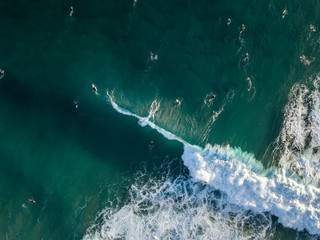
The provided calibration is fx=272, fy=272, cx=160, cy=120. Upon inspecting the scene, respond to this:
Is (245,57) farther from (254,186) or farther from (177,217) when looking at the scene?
(177,217)

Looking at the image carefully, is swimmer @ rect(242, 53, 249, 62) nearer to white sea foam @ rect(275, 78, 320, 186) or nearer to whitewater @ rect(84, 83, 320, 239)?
white sea foam @ rect(275, 78, 320, 186)

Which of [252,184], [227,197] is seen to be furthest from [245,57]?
[227,197]

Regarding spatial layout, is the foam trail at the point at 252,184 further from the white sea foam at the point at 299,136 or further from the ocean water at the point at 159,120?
the white sea foam at the point at 299,136

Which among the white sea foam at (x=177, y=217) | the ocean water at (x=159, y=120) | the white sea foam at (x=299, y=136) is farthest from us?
the white sea foam at (x=299, y=136)

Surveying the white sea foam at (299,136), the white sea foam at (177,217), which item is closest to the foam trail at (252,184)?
the white sea foam at (177,217)

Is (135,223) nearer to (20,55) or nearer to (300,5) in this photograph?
(20,55)

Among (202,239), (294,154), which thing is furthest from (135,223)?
(294,154)

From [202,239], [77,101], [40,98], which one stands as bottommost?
[202,239]

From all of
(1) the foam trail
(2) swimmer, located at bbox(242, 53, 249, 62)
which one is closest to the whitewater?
(1) the foam trail
